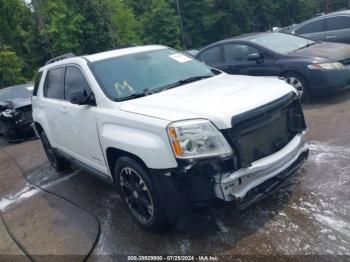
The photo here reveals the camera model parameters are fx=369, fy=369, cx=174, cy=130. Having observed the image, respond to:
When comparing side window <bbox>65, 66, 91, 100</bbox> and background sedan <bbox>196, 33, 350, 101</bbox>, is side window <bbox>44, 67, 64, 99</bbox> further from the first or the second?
background sedan <bbox>196, 33, 350, 101</bbox>

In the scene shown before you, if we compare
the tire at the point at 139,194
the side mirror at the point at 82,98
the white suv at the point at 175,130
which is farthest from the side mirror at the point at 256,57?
the tire at the point at 139,194

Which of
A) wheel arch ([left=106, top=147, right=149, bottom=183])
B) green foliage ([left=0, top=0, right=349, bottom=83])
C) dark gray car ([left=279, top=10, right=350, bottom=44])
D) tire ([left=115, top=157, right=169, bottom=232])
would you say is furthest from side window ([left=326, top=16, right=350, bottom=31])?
green foliage ([left=0, top=0, right=349, bottom=83])

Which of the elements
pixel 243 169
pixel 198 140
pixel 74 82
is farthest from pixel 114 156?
pixel 243 169

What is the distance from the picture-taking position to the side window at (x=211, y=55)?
28.3 feet

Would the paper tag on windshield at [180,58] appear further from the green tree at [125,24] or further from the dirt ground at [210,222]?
the green tree at [125,24]

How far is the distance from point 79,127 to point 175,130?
5.92 ft

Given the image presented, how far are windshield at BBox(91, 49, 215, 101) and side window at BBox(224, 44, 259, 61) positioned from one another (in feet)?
11.0

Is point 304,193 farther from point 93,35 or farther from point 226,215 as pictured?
point 93,35

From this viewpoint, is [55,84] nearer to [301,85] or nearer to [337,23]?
[301,85]

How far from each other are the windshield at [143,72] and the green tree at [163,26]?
2846cm

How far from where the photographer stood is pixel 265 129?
346 centimetres

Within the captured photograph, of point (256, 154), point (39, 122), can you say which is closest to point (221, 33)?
point (39, 122)

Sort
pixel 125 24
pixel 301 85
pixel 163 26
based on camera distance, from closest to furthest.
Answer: pixel 301 85
pixel 163 26
pixel 125 24

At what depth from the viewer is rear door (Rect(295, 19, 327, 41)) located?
1052 cm
